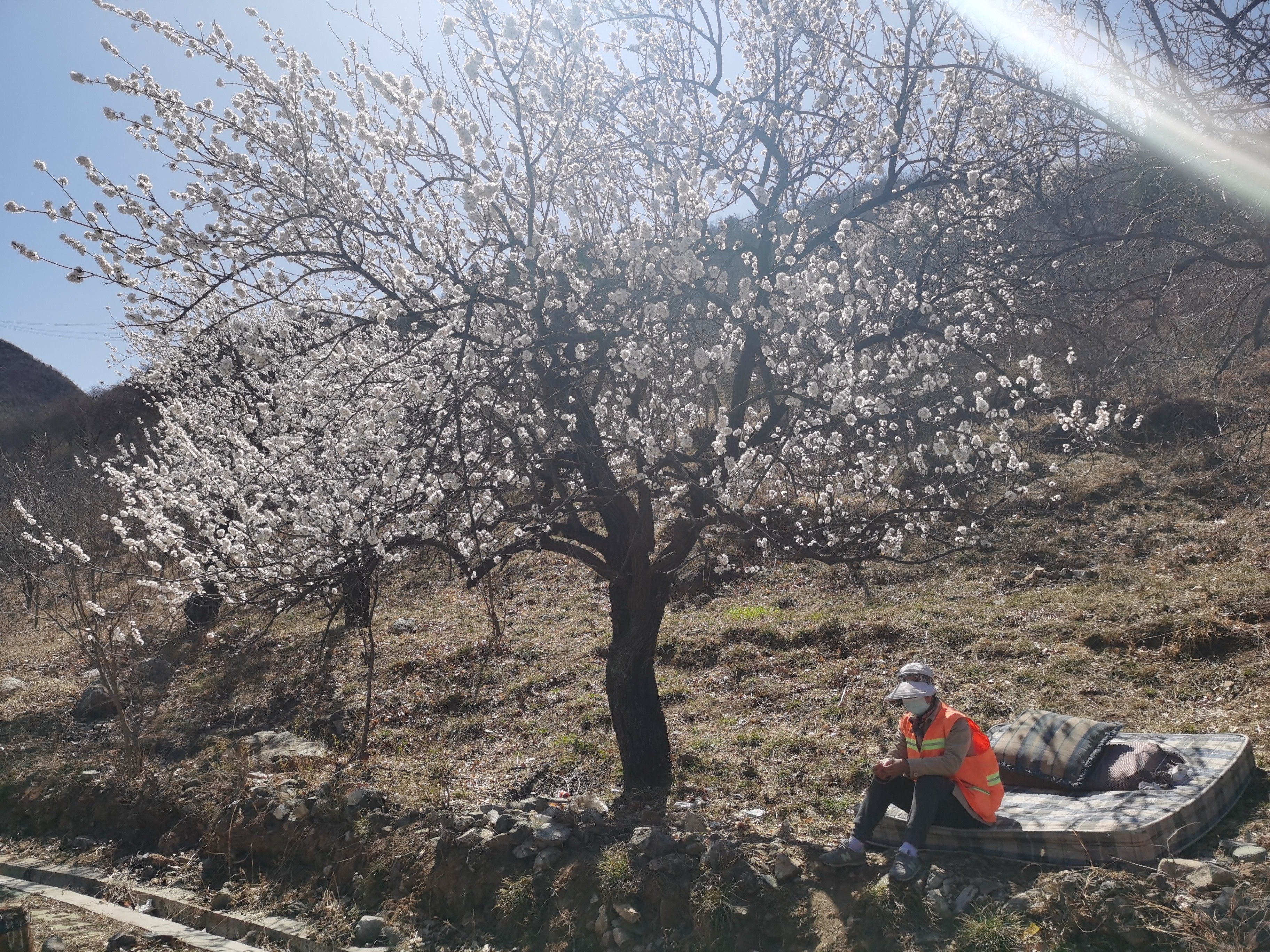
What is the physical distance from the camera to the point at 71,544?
8148 mm

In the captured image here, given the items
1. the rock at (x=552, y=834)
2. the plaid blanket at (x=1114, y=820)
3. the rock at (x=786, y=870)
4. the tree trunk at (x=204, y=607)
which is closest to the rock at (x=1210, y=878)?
the plaid blanket at (x=1114, y=820)

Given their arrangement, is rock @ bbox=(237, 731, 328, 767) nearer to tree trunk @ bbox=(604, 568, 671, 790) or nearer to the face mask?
tree trunk @ bbox=(604, 568, 671, 790)

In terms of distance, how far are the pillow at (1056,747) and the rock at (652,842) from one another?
6.51ft

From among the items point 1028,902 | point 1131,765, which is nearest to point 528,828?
point 1028,902

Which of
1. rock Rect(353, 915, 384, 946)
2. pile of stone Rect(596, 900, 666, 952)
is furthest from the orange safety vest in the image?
rock Rect(353, 915, 384, 946)

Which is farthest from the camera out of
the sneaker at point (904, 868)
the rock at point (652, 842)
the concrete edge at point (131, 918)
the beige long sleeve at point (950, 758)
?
the concrete edge at point (131, 918)

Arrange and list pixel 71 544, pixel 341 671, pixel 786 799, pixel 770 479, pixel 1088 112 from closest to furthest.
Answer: pixel 1088 112, pixel 786 799, pixel 71 544, pixel 770 479, pixel 341 671

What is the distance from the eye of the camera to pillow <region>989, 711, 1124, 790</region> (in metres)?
4.52

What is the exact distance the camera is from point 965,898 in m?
3.69

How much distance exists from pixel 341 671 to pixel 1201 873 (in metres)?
10.2

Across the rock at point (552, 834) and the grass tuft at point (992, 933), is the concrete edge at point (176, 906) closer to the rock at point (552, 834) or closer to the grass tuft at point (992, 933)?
the rock at point (552, 834)

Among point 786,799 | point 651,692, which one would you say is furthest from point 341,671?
point 786,799

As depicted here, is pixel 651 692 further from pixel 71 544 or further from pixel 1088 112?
pixel 71 544

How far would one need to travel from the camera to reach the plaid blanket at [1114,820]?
3.63 metres
